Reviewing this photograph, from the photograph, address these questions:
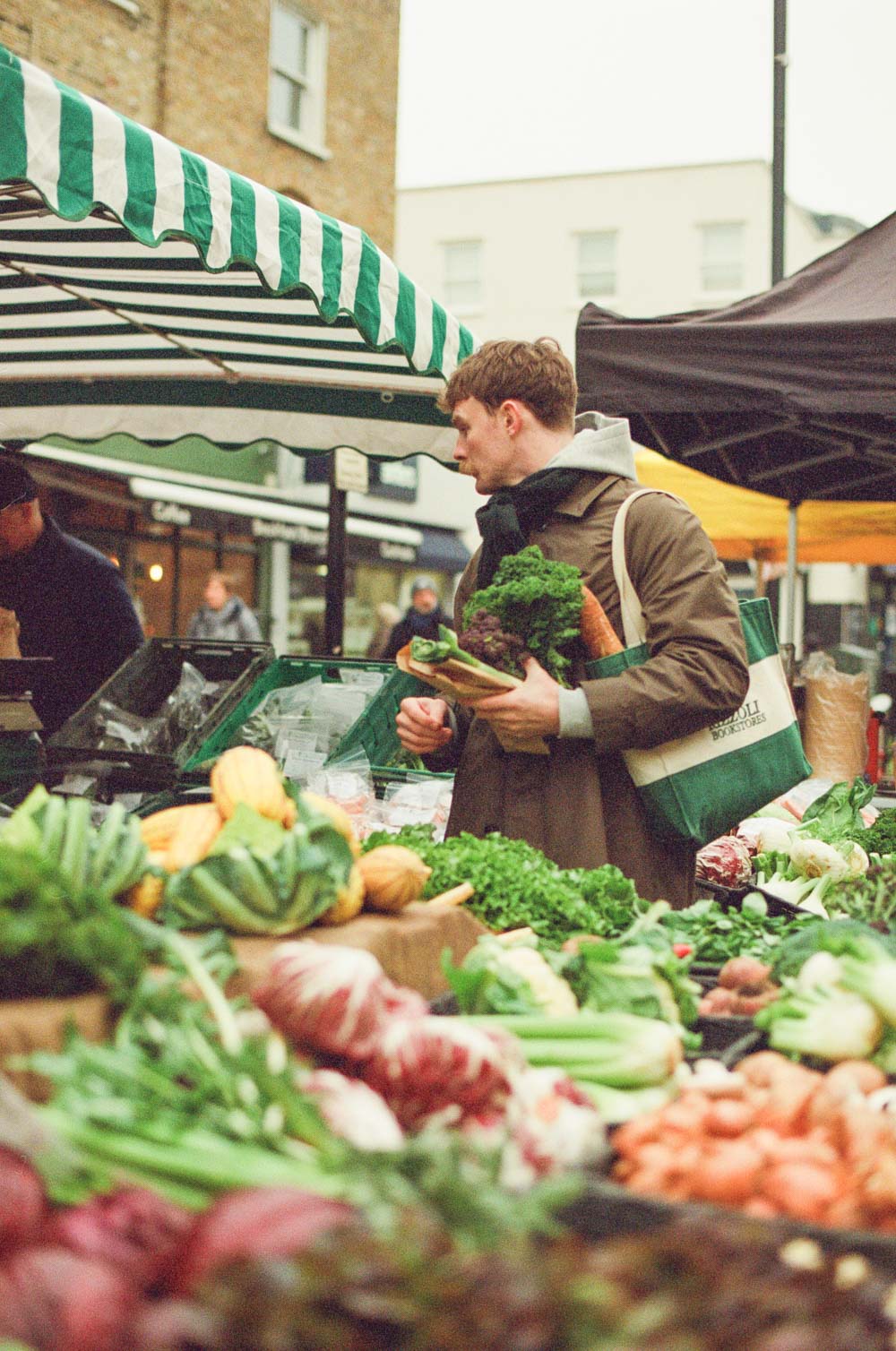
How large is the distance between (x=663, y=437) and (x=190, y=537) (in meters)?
11.6

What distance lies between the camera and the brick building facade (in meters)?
12.6

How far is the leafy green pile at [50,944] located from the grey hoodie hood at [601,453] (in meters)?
1.89

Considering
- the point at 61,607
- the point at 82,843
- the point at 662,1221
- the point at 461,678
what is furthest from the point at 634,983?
the point at 61,607

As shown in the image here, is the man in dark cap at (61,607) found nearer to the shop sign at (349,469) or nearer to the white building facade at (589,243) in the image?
the shop sign at (349,469)

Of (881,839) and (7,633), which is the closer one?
(881,839)

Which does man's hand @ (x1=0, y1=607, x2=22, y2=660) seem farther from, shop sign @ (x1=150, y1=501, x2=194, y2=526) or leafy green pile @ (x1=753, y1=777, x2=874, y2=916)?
shop sign @ (x1=150, y1=501, x2=194, y2=526)

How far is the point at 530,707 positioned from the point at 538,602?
26 centimetres

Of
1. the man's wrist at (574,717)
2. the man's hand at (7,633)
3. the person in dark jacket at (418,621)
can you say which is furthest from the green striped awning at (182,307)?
the person in dark jacket at (418,621)

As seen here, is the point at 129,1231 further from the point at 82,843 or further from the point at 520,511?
the point at 520,511

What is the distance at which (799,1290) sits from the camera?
1.11 metres

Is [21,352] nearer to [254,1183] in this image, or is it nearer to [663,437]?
[663,437]

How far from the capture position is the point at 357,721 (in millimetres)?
4801

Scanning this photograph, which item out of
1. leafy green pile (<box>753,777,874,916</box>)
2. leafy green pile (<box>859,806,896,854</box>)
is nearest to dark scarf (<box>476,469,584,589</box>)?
leafy green pile (<box>753,777,874,916</box>)

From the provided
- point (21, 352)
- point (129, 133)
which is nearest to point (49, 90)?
point (129, 133)
